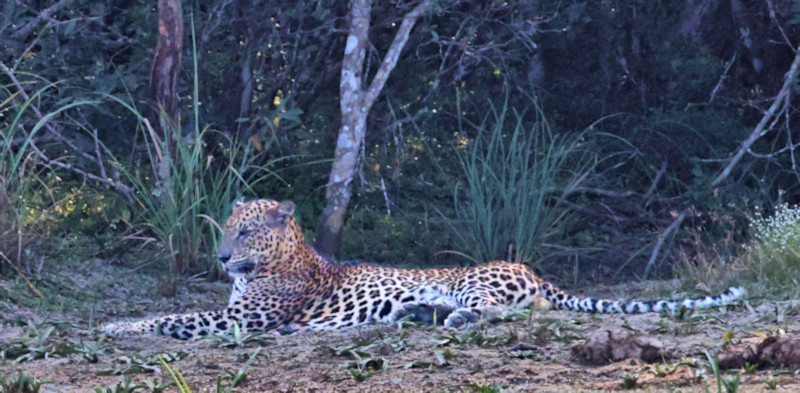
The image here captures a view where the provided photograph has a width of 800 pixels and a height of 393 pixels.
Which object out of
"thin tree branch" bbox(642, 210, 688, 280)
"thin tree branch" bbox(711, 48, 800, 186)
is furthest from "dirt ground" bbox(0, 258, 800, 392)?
"thin tree branch" bbox(711, 48, 800, 186)

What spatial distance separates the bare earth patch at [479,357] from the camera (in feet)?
13.0

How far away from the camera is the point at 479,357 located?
4.60 m

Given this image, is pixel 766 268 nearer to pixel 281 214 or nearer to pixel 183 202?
pixel 281 214

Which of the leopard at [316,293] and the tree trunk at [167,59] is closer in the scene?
the leopard at [316,293]

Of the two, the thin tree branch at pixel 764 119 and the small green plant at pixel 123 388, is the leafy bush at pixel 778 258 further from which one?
the small green plant at pixel 123 388

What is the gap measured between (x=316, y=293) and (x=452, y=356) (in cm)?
185

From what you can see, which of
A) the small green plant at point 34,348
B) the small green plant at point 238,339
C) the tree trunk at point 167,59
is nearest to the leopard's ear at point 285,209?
the small green plant at point 238,339

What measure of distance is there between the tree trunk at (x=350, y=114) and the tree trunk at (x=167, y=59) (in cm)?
140

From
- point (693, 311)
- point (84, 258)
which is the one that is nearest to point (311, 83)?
point (84, 258)

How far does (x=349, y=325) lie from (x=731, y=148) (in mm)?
5001

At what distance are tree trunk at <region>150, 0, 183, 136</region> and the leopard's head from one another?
8.23 feet

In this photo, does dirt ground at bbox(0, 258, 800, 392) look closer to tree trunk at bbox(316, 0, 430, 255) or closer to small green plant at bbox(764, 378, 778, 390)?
small green plant at bbox(764, 378, 778, 390)

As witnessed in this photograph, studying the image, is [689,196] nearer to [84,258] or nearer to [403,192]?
[403,192]

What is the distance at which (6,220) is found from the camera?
272 inches
